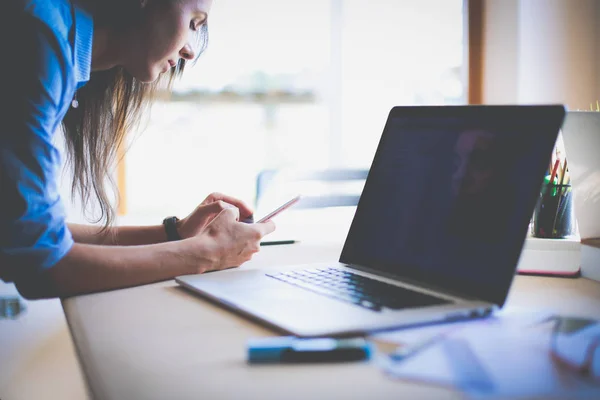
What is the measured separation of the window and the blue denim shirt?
9.33ft

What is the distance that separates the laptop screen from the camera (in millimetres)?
724

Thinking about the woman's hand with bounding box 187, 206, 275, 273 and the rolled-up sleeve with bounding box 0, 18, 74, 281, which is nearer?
the rolled-up sleeve with bounding box 0, 18, 74, 281

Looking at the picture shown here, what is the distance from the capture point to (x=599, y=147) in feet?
3.06

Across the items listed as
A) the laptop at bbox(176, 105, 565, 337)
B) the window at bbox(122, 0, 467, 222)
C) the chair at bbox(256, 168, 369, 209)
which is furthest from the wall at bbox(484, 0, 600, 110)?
the laptop at bbox(176, 105, 565, 337)

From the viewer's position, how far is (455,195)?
81 cm

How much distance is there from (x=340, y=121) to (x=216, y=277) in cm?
320

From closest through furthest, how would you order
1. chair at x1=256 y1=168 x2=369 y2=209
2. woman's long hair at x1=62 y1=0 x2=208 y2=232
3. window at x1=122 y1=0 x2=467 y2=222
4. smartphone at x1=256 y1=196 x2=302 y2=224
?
smartphone at x1=256 y1=196 x2=302 y2=224, woman's long hair at x1=62 y1=0 x2=208 y2=232, chair at x1=256 y1=168 x2=369 y2=209, window at x1=122 y1=0 x2=467 y2=222

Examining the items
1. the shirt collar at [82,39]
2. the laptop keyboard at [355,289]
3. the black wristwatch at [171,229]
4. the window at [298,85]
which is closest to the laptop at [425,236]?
the laptop keyboard at [355,289]

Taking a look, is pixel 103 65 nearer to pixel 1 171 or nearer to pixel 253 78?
pixel 1 171

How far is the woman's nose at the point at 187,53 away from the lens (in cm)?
129

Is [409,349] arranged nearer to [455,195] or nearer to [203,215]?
[455,195]

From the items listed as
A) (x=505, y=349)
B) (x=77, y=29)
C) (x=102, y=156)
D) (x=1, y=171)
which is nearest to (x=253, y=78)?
(x=102, y=156)

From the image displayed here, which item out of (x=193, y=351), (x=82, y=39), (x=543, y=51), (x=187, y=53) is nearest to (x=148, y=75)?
(x=187, y=53)

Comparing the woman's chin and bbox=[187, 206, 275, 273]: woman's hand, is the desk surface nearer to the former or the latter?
bbox=[187, 206, 275, 273]: woman's hand
